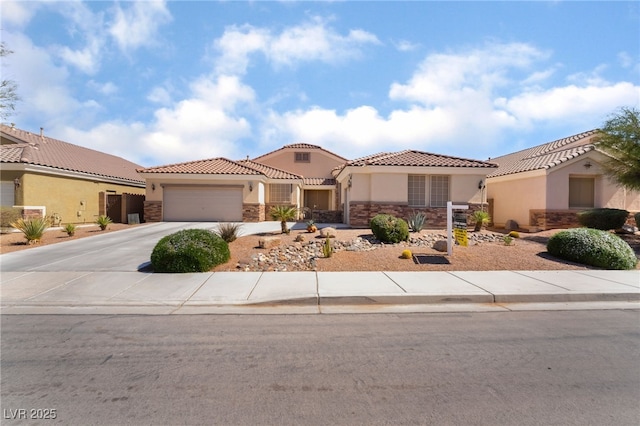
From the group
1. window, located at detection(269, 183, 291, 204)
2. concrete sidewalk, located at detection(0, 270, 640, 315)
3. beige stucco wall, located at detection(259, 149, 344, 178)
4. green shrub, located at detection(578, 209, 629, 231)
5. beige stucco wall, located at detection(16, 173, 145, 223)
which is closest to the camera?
concrete sidewalk, located at detection(0, 270, 640, 315)

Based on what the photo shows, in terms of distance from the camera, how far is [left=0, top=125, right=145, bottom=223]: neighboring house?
58.1 feet

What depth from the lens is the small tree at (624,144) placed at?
14.3 meters

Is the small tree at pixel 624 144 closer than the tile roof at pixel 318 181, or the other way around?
the small tree at pixel 624 144

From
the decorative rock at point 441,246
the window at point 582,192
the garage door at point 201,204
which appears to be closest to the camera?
the decorative rock at point 441,246

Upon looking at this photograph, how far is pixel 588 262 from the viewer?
10.2 metres

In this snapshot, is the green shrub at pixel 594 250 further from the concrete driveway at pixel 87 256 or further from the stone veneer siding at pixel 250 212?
the stone veneer siding at pixel 250 212

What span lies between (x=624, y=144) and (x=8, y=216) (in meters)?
27.9

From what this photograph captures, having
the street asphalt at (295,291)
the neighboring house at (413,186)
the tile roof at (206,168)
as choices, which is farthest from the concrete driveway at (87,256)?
the neighboring house at (413,186)

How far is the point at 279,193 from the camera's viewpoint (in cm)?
2508

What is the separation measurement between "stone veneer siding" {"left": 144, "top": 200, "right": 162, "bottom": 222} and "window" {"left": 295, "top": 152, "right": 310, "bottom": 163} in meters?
14.2

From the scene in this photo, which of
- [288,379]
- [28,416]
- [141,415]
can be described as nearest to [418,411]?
[288,379]

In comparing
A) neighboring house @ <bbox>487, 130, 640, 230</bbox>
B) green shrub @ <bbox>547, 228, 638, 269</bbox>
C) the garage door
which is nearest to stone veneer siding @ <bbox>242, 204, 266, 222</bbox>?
the garage door

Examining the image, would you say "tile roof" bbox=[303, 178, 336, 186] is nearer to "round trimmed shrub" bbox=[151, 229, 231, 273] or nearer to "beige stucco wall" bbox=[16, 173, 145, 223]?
"beige stucco wall" bbox=[16, 173, 145, 223]

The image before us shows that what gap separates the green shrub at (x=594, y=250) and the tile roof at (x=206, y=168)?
16.4 m
